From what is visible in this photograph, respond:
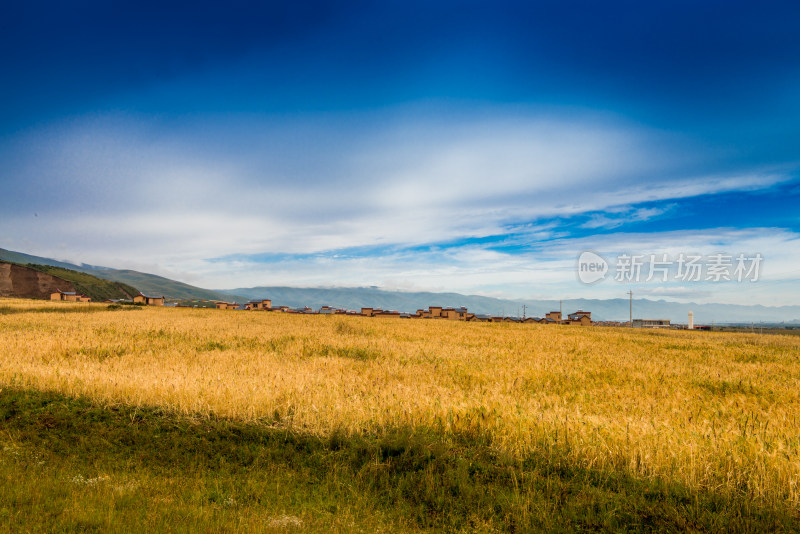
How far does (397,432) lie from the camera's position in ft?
25.0

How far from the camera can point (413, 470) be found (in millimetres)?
6762

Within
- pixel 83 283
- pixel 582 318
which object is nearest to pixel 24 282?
pixel 83 283

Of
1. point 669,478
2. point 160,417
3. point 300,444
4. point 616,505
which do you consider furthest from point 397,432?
point 160,417

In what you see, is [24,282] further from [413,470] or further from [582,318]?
[413,470]

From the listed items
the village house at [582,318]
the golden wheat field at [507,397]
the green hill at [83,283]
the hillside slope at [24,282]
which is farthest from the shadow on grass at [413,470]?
the green hill at [83,283]

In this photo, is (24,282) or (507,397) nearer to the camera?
(507,397)

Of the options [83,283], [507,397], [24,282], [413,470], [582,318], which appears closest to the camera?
[413,470]

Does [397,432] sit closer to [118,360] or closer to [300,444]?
[300,444]

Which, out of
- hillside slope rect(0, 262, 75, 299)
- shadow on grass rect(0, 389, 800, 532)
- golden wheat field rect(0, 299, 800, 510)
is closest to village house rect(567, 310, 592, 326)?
golden wheat field rect(0, 299, 800, 510)

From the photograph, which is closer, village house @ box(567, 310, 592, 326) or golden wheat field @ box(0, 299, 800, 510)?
golden wheat field @ box(0, 299, 800, 510)

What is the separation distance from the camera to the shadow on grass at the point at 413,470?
536cm

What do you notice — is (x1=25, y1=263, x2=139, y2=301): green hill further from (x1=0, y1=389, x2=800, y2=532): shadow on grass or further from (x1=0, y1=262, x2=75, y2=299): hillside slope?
(x1=0, y1=389, x2=800, y2=532): shadow on grass

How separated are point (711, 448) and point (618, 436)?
1.48 meters

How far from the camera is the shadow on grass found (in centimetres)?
536
